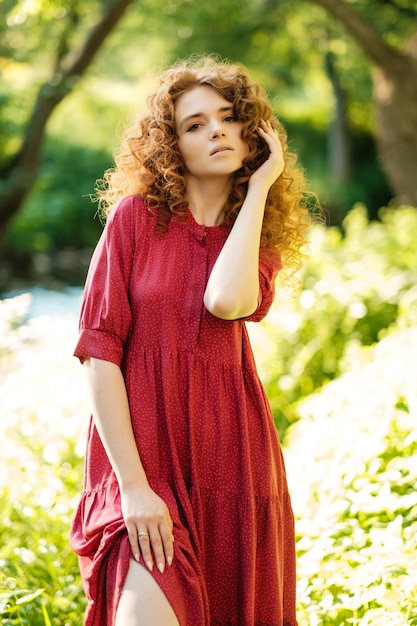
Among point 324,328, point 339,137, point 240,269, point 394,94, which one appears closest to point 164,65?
point 394,94

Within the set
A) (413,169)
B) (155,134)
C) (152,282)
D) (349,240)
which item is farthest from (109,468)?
(413,169)

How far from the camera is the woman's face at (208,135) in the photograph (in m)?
2.21

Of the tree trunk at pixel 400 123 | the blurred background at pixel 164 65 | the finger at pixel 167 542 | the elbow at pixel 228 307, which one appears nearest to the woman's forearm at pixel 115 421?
the finger at pixel 167 542

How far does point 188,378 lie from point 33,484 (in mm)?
1989

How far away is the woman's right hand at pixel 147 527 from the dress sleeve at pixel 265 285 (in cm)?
53

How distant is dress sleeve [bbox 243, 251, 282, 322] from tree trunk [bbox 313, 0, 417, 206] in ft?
27.5

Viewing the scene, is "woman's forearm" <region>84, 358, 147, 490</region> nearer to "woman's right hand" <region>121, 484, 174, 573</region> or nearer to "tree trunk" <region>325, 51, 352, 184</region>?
"woman's right hand" <region>121, 484, 174, 573</region>

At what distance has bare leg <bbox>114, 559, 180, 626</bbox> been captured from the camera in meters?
1.86

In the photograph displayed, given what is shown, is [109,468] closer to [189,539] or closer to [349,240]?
[189,539]

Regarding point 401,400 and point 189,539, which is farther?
point 401,400

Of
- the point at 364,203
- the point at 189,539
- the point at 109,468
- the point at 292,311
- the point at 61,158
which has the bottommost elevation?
the point at 189,539

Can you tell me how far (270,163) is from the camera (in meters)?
2.27

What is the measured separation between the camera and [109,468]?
2.10 meters

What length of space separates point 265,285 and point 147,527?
2.24 ft
